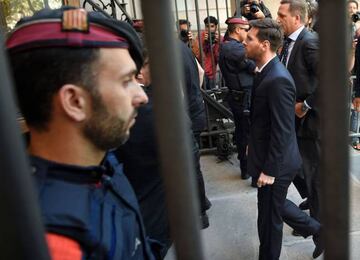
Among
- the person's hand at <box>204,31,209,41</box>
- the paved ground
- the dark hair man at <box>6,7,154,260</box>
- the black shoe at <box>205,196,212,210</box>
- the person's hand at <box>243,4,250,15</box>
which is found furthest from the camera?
the person's hand at <box>204,31,209,41</box>

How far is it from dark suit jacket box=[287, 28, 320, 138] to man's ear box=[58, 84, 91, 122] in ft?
8.45

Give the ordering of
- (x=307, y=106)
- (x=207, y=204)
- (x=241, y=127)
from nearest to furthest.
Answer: (x=307, y=106), (x=207, y=204), (x=241, y=127)

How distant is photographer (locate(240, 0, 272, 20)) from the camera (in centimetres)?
577

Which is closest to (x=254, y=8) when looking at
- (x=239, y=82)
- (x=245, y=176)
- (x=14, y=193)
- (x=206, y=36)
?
(x=206, y=36)

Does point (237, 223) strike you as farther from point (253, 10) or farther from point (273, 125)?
point (253, 10)

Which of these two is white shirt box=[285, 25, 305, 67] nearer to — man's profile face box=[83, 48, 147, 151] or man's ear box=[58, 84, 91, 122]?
man's profile face box=[83, 48, 147, 151]

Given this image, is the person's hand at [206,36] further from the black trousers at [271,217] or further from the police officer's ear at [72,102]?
the police officer's ear at [72,102]

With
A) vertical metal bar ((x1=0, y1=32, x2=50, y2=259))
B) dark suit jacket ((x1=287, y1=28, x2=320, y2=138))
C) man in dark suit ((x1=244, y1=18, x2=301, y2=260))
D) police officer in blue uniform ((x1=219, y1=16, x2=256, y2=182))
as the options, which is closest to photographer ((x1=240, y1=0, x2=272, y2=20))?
police officer in blue uniform ((x1=219, y1=16, x2=256, y2=182))

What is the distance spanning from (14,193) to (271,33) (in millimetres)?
2775

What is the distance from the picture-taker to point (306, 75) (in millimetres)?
3357

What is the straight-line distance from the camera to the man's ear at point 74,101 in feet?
3.43

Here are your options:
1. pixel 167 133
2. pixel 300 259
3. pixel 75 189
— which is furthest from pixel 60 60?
pixel 300 259

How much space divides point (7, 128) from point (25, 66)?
0.55 meters

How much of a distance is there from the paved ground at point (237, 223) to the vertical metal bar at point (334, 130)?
250cm
